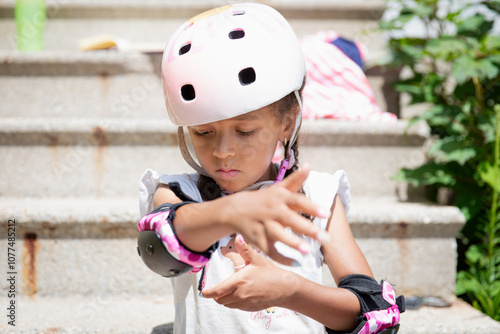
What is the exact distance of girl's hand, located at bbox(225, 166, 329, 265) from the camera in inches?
24.6

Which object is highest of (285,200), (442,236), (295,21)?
(285,200)

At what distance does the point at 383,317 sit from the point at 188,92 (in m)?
0.65

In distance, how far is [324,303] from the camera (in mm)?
943

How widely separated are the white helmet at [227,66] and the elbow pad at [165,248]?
240 millimetres

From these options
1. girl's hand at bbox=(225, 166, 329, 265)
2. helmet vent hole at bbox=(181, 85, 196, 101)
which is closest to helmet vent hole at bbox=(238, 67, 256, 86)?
helmet vent hole at bbox=(181, 85, 196, 101)

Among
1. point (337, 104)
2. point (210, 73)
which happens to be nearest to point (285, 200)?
point (210, 73)

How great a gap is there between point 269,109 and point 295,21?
6.54ft

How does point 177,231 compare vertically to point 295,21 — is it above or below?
above

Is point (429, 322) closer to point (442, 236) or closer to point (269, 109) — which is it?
point (442, 236)

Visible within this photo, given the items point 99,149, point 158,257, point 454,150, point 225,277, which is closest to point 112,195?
point 99,149

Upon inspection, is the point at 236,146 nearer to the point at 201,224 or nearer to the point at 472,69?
the point at 201,224

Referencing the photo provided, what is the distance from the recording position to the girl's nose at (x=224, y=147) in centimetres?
98

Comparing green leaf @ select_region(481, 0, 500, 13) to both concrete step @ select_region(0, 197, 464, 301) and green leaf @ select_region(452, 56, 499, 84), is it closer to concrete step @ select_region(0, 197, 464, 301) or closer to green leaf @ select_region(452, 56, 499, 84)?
green leaf @ select_region(452, 56, 499, 84)

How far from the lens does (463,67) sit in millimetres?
1737
